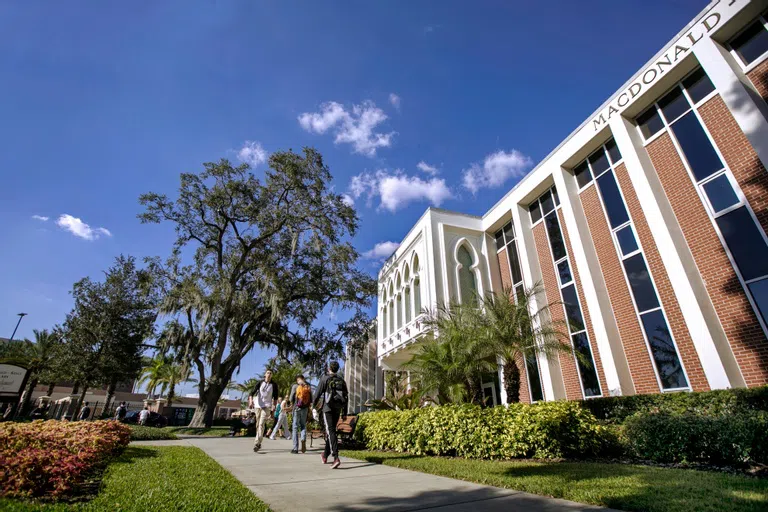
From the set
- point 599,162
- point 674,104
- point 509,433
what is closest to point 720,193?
point 674,104

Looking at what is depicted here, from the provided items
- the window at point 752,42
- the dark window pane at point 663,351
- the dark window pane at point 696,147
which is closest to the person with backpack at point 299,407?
the dark window pane at point 663,351

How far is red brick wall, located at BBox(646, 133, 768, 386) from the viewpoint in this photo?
8.12 meters

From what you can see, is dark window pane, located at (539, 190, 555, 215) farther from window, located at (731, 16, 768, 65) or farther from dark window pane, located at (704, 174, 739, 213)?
window, located at (731, 16, 768, 65)

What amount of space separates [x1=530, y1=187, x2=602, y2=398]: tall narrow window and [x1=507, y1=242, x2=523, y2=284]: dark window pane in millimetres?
1872

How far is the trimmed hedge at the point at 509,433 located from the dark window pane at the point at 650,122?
358 inches

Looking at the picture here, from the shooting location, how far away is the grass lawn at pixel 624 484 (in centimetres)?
333

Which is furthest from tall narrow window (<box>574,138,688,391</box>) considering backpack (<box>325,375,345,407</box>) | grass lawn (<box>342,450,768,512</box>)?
backpack (<box>325,375,345,407</box>)

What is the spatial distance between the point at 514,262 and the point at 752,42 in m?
9.74

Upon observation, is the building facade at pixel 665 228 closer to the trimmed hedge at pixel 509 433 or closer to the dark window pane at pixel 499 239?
the dark window pane at pixel 499 239

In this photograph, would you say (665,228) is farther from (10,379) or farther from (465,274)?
(10,379)

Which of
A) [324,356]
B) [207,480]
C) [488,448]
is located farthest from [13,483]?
[324,356]

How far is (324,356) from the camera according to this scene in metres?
22.2

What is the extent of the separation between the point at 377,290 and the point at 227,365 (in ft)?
31.6

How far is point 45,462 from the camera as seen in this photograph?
372 centimetres
